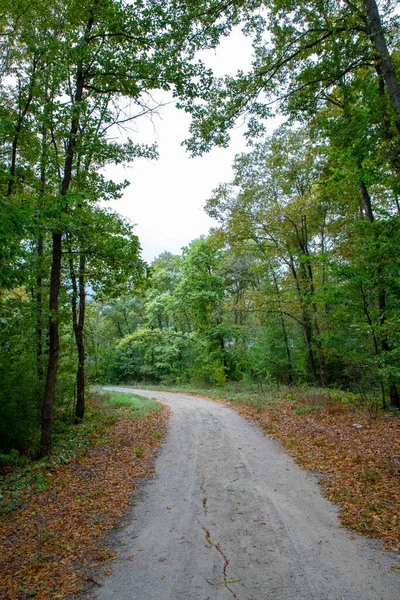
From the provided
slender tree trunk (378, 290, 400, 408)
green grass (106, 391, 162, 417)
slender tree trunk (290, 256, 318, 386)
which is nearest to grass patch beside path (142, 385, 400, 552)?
slender tree trunk (378, 290, 400, 408)

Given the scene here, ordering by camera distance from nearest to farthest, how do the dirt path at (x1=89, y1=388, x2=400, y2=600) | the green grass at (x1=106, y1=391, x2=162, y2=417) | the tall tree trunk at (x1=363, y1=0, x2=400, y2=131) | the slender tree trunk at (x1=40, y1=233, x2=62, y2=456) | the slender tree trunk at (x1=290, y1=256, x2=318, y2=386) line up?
the dirt path at (x1=89, y1=388, x2=400, y2=600) < the tall tree trunk at (x1=363, y1=0, x2=400, y2=131) < the slender tree trunk at (x1=40, y1=233, x2=62, y2=456) < the green grass at (x1=106, y1=391, x2=162, y2=417) < the slender tree trunk at (x1=290, y1=256, x2=318, y2=386)


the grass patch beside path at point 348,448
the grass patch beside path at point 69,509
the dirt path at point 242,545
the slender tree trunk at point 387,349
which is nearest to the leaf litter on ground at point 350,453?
the grass patch beside path at point 348,448

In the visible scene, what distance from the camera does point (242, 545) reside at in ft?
12.9

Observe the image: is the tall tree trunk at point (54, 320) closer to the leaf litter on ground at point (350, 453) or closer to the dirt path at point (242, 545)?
the dirt path at point (242, 545)

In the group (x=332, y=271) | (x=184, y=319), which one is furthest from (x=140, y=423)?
(x=184, y=319)

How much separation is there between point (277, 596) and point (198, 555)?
1.06m

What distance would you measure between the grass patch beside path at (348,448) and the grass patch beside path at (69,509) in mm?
3353

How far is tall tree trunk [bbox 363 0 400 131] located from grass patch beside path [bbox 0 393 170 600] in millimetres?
8289

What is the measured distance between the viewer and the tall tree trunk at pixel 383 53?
5910 mm

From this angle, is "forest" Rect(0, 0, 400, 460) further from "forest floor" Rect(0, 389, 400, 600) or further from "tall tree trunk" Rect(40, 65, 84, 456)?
"forest floor" Rect(0, 389, 400, 600)

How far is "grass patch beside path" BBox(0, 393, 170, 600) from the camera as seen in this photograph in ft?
11.9

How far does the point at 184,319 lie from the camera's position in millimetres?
35125

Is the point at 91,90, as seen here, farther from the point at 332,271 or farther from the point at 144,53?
the point at 332,271

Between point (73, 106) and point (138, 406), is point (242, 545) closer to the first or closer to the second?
point (73, 106)
